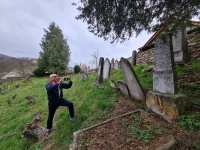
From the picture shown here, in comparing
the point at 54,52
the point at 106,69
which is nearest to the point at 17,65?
the point at 54,52

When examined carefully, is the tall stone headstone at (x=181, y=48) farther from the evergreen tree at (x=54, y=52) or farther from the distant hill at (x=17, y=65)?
the distant hill at (x=17, y=65)

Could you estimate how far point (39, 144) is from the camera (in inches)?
130

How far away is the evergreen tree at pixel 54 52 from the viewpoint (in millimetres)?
23516

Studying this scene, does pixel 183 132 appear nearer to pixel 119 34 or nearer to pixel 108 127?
pixel 108 127

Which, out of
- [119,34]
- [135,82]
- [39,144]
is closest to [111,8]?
[119,34]

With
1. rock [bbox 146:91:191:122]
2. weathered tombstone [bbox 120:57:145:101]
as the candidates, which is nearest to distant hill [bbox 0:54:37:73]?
weathered tombstone [bbox 120:57:145:101]

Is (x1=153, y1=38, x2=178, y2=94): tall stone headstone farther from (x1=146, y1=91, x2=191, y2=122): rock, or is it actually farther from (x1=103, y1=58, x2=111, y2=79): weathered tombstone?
(x1=103, y1=58, x2=111, y2=79): weathered tombstone

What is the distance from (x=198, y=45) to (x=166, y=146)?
6.25m

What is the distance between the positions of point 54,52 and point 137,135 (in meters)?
24.5

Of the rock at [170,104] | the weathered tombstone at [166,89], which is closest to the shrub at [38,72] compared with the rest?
the weathered tombstone at [166,89]

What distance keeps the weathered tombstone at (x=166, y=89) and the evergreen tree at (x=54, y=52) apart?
22.5m

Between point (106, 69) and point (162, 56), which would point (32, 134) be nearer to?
point (162, 56)

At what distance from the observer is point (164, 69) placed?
9.50 feet

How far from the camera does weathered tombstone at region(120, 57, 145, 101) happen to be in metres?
3.65
